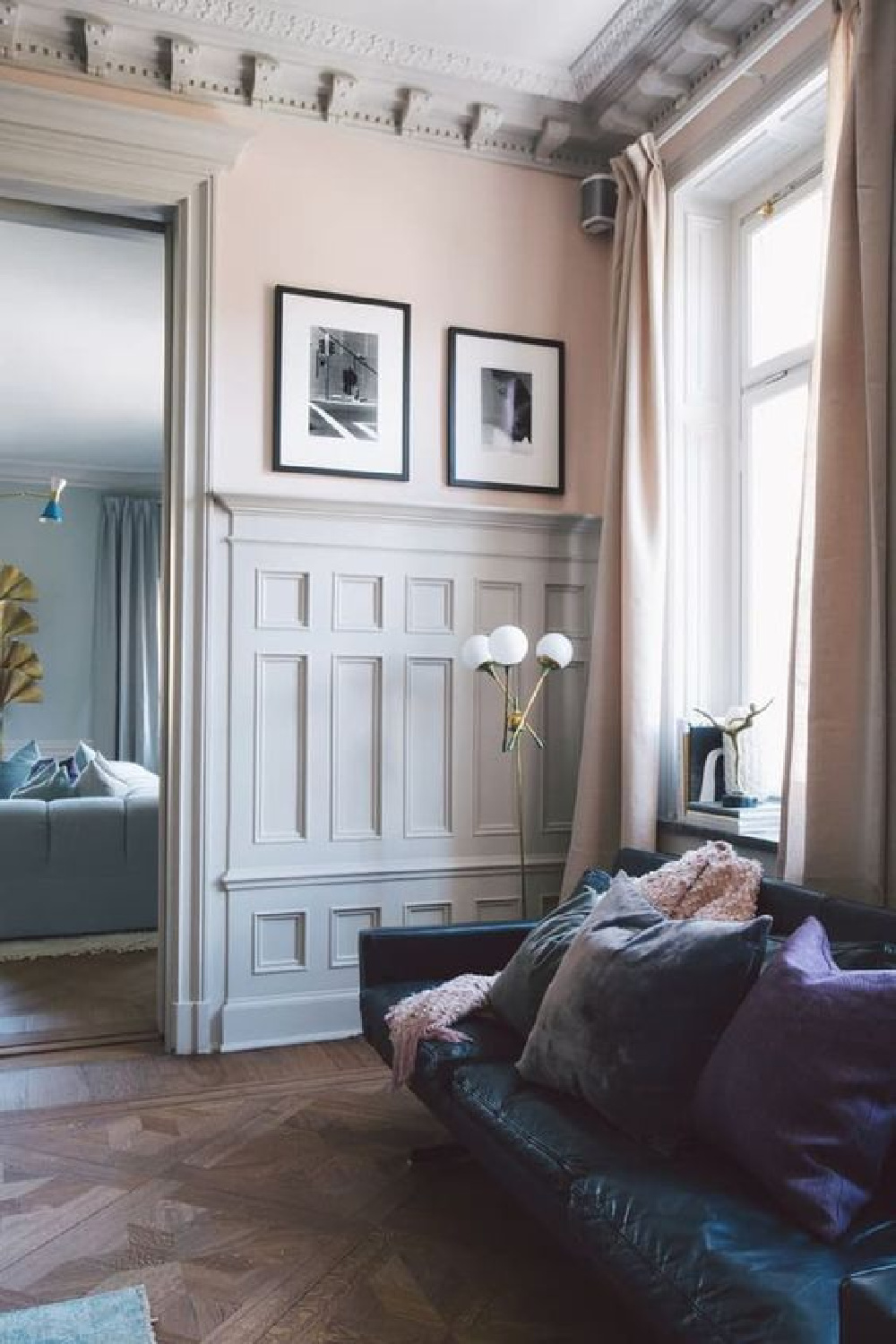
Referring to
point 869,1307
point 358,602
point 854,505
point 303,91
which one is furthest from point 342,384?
point 869,1307

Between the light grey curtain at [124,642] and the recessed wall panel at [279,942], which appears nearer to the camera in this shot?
the recessed wall panel at [279,942]

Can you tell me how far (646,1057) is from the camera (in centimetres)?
187

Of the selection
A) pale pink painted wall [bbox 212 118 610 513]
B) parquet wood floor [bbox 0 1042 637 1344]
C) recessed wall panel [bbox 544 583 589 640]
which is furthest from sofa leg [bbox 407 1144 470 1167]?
pale pink painted wall [bbox 212 118 610 513]

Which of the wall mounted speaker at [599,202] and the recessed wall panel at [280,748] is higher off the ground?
the wall mounted speaker at [599,202]

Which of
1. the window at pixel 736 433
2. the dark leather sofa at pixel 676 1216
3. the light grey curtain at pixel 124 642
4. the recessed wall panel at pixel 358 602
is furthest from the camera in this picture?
the light grey curtain at pixel 124 642

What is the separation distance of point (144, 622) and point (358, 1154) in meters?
6.64

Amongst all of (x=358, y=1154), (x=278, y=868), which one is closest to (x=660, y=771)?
(x=278, y=868)

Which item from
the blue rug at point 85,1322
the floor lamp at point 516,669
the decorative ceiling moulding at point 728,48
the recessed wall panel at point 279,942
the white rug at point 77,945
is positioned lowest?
the white rug at point 77,945

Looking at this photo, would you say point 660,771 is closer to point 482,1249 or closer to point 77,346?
point 482,1249

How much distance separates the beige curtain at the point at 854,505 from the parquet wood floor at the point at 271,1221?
1120 millimetres

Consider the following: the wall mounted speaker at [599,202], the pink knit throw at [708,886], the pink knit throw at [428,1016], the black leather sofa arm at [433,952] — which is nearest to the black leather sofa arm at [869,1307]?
the pink knit throw at [708,886]

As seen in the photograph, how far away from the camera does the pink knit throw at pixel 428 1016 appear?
2391 mm

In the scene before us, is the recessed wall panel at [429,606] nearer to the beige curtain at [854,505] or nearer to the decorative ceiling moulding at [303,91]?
the beige curtain at [854,505]

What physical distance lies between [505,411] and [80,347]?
9.62 feet
